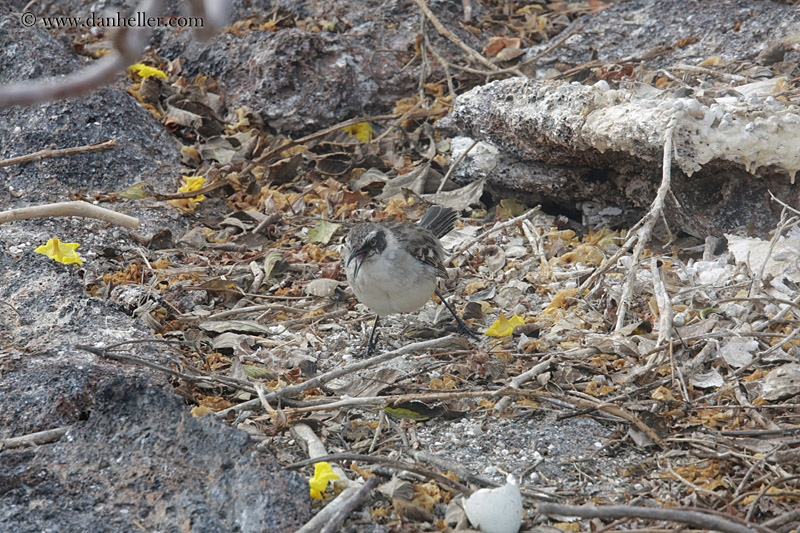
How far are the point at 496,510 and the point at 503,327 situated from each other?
1.92 m

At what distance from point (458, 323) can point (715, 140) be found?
1.98 meters

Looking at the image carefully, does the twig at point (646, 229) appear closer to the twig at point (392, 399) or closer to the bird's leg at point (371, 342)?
the twig at point (392, 399)

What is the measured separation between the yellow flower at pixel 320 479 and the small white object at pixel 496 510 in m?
0.59

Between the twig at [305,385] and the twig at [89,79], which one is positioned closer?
the twig at [89,79]

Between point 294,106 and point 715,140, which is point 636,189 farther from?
point 294,106

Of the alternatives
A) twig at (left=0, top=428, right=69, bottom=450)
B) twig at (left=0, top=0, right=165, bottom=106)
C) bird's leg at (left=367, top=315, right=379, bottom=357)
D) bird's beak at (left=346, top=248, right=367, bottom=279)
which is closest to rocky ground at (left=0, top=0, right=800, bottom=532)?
twig at (left=0, top=428, right=69, bottom=450)

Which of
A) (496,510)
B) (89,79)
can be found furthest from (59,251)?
(89,79)

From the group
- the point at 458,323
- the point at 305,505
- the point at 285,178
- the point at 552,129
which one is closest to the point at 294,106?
the point at 285,178

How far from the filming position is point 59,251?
15.9ft

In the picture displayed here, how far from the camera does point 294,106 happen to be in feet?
23.0

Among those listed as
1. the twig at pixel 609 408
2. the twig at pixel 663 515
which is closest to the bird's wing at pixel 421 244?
the twig at pixel 609 408

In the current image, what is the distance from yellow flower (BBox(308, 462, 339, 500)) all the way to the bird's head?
5.76 ft

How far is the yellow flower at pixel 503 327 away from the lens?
4582 millimetres

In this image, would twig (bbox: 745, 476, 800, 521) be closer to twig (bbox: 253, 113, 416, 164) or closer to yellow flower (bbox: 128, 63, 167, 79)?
twig (bbox: 253, 113, 416, 164)
